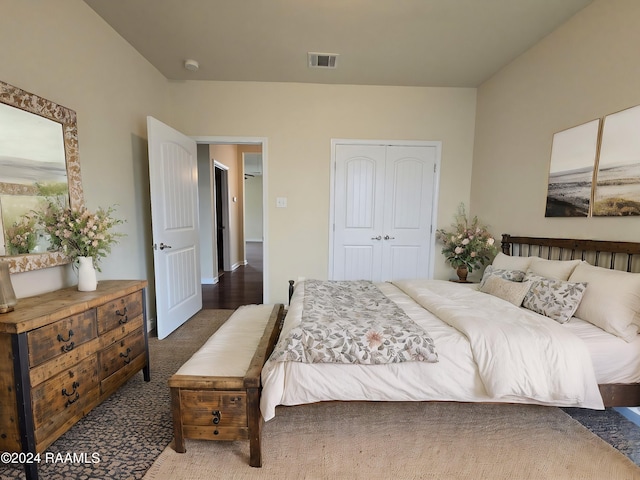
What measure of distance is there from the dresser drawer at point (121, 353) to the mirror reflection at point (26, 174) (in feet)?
2.38

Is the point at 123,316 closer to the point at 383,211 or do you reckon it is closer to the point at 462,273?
the point at 383,211

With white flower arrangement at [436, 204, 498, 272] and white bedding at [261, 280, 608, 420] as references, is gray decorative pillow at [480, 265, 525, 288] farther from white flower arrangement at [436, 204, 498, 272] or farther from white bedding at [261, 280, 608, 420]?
white bedding at [261, 280, 608, 420]

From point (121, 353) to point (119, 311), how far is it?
274mm

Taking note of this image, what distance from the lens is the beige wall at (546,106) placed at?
1.80m

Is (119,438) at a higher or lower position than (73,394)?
lower

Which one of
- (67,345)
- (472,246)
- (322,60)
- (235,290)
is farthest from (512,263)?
(235,290)

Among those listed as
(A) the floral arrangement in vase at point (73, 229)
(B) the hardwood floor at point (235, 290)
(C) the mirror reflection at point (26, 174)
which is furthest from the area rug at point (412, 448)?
(B) the hardwood floor at point (235, 290)

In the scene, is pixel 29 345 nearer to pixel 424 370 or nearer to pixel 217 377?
pixel 217 377

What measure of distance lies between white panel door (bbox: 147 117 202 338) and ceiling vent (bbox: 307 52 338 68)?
1.55 m

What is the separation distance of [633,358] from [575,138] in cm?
157

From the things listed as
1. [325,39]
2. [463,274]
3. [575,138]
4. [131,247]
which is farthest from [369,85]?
[131,247]

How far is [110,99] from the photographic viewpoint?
230 centimetres

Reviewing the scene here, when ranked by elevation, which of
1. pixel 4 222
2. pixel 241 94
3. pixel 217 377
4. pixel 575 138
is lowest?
pixel 217 377

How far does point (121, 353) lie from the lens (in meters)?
1.75
